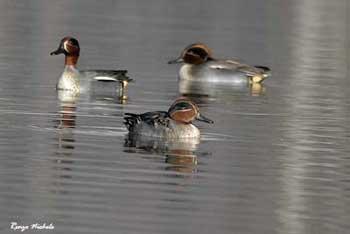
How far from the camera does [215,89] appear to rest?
25.9 metres

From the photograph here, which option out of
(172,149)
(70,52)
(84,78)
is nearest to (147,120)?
(172,149)

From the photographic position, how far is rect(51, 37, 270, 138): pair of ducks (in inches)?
726

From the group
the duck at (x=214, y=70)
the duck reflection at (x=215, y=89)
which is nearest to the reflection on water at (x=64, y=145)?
the duck reflection at (x=215, y=89)

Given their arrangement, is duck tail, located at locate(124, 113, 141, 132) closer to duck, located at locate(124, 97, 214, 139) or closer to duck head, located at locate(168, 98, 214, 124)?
duck, located at locate(124, 97, 214, 139)

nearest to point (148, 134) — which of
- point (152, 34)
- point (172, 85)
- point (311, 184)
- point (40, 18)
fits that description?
point (311, 184)

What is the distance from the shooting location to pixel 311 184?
15.5 m

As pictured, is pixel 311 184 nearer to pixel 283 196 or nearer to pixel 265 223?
pixel 283 196

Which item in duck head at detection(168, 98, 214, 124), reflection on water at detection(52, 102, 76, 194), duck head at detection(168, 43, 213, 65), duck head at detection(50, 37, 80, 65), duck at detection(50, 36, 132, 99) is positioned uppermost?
duck head at detection(168, 43, 213, 65)

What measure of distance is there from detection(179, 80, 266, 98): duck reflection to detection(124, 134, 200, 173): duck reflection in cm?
611

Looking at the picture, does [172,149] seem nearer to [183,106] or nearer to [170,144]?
[170,144]

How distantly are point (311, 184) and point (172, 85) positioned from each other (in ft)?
33.0

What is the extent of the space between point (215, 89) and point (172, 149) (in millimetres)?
8191

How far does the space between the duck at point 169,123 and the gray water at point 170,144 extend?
0.67ft

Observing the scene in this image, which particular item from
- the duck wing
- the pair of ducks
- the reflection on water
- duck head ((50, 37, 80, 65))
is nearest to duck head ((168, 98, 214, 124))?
the pair of ducks
